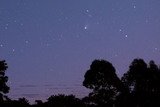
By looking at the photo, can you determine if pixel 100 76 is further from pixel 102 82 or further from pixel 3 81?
pixel 3 81

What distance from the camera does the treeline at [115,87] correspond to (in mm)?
49688

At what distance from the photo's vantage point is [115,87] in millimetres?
51375

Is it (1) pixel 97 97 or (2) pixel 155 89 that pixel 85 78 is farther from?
(2) pixel 155 89

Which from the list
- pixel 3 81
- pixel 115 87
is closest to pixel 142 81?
pixel 115 87

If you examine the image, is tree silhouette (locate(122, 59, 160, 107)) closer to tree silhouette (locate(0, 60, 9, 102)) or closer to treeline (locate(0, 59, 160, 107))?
treeline (locate(0, 59, 160, 107))

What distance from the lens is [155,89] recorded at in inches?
2105

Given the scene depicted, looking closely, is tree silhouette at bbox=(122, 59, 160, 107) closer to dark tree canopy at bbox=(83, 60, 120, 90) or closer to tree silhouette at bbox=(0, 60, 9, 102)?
dark tree canopy at bbox=(83, 60, 120, 90)

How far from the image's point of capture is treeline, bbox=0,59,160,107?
163ft

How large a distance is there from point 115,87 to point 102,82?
2.05 metres

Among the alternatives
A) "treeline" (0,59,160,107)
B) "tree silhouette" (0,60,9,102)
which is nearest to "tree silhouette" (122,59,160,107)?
"treeline" (0,59,160,107)

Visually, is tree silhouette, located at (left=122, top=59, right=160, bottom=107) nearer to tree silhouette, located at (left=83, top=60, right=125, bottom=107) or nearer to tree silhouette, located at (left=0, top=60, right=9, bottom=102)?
tree silhouette, located at (left=83, top=60, right=125, bottom=107)

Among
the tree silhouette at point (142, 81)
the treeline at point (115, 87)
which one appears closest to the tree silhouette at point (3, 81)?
the treeline at point (115, 87)

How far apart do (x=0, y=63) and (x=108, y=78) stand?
14739mm

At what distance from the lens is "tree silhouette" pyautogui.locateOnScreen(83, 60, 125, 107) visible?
4947cm
